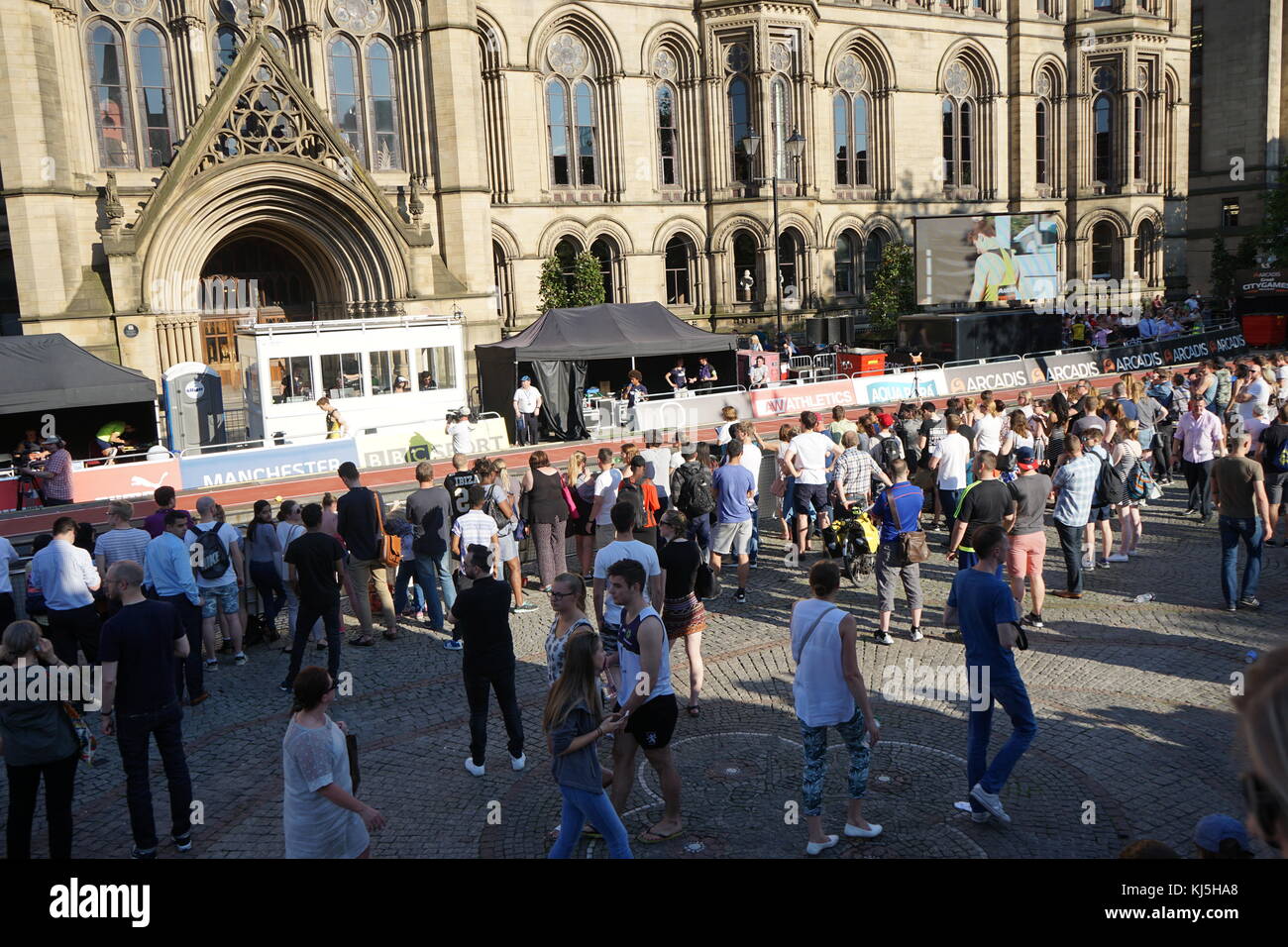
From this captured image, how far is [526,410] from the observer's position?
23.5m

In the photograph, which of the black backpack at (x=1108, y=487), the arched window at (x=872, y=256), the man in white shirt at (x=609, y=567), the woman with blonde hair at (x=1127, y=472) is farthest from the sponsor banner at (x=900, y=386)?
the man in white shirt at (x=609, y=567)

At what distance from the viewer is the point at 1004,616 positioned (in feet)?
22.1

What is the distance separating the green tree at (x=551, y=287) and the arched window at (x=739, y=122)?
25.5ft

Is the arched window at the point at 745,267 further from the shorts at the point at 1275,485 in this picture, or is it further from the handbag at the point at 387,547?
the handbag at the point at 387,547

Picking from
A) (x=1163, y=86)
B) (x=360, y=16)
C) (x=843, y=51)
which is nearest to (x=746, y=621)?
(x=360, y=16)

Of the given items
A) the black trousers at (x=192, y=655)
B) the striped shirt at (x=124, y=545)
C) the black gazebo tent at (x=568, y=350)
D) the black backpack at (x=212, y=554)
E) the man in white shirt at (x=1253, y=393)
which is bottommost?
the black trousers at (x=192, y=655)

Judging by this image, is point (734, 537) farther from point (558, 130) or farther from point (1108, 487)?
point (558, 130)

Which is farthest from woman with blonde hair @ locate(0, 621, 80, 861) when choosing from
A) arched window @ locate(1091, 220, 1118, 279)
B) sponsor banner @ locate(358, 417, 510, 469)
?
arched window @ locate(1091, 220, 1118, 279)

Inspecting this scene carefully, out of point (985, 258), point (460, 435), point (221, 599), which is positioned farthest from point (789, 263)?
point (221, 599)

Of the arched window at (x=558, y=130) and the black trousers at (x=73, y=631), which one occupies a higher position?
the arched window at (x=558, y=130)

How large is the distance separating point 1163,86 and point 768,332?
72.6 ft

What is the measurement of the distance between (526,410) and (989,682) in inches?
692

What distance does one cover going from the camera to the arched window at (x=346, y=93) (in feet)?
98.2

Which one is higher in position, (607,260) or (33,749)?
(607,260)
